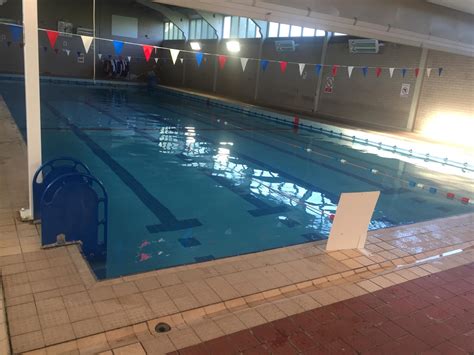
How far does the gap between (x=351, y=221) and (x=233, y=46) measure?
16.5m

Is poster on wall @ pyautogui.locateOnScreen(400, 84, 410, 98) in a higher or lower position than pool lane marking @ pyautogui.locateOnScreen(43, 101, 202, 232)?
higher

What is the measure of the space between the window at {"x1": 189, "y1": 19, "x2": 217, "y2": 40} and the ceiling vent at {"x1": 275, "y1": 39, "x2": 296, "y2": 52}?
201 inches

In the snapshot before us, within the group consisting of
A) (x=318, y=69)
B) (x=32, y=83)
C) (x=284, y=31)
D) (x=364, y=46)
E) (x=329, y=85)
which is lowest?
(x=32, y=83)

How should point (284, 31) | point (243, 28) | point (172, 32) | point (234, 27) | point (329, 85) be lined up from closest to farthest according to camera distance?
point (329, 85), point (284, 31), point (243, 28), point (234, 27), point (172, 32)

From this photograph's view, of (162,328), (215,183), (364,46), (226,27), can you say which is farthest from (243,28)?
(162,328)

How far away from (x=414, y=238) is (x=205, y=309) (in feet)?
7.74

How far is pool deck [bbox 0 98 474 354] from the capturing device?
79.6 inches

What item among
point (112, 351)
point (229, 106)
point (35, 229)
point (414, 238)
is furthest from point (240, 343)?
point (229, 106)

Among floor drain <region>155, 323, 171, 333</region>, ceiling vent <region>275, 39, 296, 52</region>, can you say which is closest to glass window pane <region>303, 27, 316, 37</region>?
ceiling vent <region>275, 39, 296, 52</region>

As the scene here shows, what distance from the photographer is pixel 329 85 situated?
13.9 metres

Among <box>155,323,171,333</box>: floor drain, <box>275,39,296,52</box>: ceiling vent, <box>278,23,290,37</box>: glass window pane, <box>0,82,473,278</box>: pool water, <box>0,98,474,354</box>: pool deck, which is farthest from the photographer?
<box>278,23,290,37</box>: glass window pane

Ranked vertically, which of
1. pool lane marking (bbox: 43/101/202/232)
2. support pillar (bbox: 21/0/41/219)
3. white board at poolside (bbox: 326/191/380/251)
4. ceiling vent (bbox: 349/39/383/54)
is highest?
ceiling vent (bbox: 349/39/383/54)

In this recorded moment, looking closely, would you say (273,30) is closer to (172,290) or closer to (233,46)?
(233,46)

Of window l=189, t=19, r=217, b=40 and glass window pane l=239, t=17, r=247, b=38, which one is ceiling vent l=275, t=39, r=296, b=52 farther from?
window l=189, t=19, r=217, b=40
